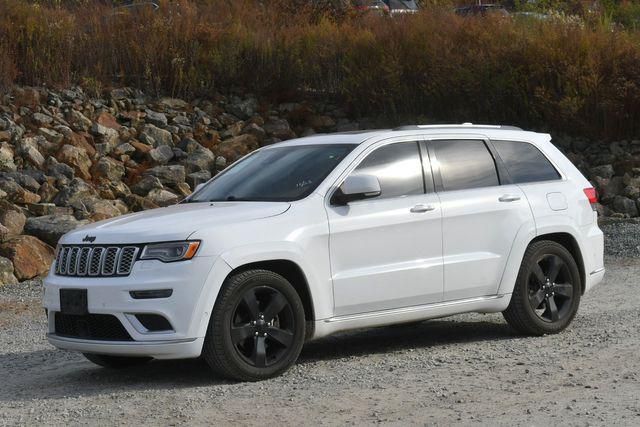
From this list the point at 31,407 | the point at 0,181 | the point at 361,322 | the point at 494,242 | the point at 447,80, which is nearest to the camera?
the point at 31,407

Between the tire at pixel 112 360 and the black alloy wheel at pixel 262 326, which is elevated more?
the black alloy wheel at pixel 262 326

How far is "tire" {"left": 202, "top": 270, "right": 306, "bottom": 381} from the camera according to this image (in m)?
7.69

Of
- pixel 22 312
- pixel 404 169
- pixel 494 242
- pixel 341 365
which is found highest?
pixel 404 169

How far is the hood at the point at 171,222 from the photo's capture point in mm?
7703

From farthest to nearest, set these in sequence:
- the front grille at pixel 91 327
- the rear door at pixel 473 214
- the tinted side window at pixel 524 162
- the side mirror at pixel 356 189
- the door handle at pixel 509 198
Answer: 1. the tinted side window at pixel 524 162
2. the door handle at pixel 509 198
3. the rear door at pixel 473 214
4. the side mirror at pixel 356 189
5. the front grille at pixel 91 327

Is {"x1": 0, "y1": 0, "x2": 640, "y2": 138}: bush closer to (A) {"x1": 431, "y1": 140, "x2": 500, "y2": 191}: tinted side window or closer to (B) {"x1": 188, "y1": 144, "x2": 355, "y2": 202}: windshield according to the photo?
(A) {"x1": 431, "y1": 140, "x2": 500, "y2": 191}: tinted side window

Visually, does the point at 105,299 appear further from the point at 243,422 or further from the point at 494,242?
the point at 494,242

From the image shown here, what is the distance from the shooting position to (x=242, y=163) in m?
9.43

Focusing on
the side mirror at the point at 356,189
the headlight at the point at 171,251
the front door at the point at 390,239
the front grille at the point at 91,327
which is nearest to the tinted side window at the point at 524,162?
the front door at the point at 390,239

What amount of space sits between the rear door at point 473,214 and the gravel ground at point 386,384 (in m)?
0.55

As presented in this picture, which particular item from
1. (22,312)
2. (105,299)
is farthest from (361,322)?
(22,312)

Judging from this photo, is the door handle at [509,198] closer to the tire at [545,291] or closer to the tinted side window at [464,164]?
the tinted side window at [464,164]

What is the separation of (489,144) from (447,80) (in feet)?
41.3

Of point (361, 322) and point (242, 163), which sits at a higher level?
point (242, 163)
